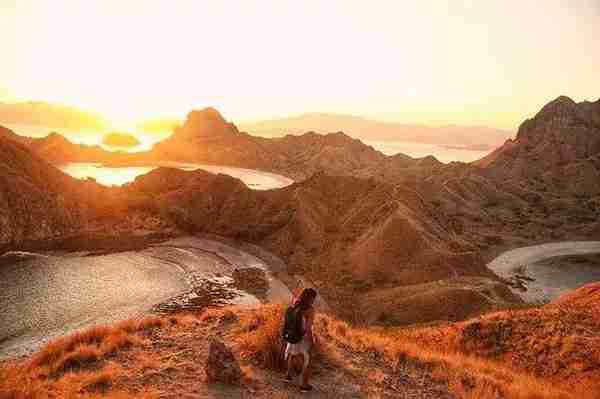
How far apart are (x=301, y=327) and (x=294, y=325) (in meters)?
0.20

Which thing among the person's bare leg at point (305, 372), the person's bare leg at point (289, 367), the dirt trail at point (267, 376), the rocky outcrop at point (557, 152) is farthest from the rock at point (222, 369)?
the rocky outcrop at point (557, 152)

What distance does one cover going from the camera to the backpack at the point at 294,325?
39.6ft

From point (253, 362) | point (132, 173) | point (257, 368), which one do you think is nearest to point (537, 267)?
point (253, 362)

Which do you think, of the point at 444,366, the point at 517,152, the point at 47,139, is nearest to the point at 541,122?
the point at 517,152

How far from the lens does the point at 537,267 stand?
80.4 m

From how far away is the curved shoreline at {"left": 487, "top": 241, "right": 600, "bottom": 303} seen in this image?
66.6 metres

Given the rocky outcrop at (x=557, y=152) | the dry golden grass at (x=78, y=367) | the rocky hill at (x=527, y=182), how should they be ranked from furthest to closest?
the rocky outcrop at (x=557, y=152) → the rocky hill at (x=527, y=182) → the dry golden grass at (x=78, y=367)

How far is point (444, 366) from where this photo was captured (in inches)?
625

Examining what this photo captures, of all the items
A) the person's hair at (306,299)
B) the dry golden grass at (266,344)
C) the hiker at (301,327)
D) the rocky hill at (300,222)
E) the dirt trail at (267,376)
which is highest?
the person's hair at (306,299)

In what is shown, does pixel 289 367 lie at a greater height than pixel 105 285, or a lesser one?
greater

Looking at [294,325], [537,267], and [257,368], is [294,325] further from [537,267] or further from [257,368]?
[537,267]

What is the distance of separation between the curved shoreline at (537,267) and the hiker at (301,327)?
58.3 metres

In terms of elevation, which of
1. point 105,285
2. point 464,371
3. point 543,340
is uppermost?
point 464,371

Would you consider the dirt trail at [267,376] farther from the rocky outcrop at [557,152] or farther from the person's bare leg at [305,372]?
the rocky outcrop at [557,152]
